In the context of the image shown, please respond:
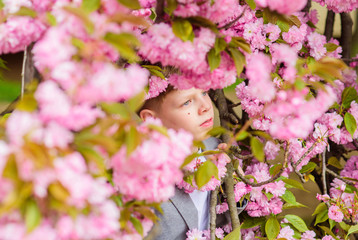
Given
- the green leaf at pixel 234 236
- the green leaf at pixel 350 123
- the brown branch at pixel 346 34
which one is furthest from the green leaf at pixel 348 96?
the green leaf at pixel 234 236

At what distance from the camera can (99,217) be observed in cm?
57

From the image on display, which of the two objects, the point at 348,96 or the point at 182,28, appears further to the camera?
the point at 348,96

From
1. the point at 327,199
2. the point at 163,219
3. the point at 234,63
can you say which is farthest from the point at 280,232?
the point at 234,63

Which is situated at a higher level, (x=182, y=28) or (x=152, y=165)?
(x=182, y=28)

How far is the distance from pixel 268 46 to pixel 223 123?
1.04ft

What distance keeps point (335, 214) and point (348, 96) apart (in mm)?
480

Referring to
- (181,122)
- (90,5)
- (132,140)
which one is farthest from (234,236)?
(90,5)

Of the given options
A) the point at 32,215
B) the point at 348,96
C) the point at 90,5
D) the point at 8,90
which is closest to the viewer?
the point at 32,215

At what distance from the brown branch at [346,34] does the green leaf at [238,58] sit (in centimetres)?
128

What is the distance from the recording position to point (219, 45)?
2.61 feet

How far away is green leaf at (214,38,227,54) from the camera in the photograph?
2.59 feet

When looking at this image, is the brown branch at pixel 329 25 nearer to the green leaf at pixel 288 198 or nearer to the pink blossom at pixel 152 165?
the green leaf at pixel 288 198

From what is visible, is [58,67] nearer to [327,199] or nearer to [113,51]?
[113,51]

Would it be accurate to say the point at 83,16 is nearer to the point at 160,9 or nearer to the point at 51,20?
the point at 51,20
